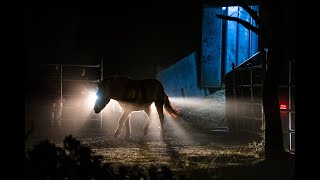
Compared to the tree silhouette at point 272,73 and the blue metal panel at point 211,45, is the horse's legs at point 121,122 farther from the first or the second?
the blue metal panel at point 211,45

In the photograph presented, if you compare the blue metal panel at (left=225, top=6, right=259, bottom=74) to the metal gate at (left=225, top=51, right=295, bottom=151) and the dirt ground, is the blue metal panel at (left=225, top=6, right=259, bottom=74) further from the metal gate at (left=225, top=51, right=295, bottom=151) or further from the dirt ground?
the metal gate at (left=225, top=51, right=295, bottom=151)

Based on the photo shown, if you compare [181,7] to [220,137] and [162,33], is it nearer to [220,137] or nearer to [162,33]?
Answer: [162,33]

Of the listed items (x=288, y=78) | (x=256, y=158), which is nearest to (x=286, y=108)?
(x=288, y=78)

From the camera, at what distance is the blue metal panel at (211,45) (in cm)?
1880

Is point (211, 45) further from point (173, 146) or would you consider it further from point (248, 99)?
point (173, 146)

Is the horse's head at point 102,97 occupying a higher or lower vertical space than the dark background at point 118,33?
lower

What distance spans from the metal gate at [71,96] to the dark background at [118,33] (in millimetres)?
1717

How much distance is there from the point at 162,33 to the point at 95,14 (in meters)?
3.10

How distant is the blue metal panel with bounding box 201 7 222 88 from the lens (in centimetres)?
1880

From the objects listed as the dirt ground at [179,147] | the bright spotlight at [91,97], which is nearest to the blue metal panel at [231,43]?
the dirt ground at [179,147]

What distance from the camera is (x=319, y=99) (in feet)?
7.59

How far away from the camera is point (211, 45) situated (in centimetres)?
1889

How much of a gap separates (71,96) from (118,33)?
15.6 ft

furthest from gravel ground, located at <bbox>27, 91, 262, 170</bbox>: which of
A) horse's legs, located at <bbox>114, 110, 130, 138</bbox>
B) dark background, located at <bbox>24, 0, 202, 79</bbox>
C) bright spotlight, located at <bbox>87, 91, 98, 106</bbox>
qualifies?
dark background, located at <bbox>24, 0, 202, 79</bbox>
